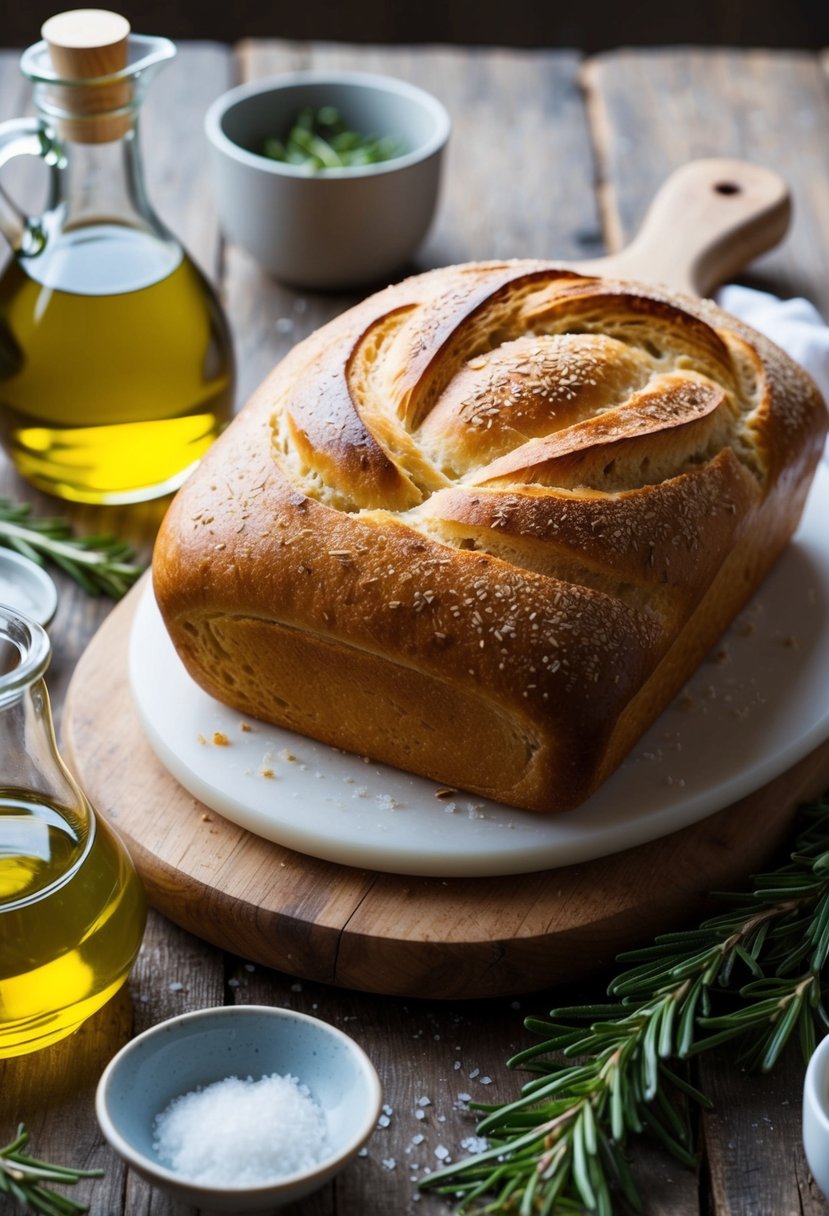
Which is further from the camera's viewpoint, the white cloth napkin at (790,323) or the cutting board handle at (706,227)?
the cutting board handle at (706,227)

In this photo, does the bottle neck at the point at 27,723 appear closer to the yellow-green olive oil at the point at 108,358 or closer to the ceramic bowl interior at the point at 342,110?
the yellow-green olive oil at the point at 108,358

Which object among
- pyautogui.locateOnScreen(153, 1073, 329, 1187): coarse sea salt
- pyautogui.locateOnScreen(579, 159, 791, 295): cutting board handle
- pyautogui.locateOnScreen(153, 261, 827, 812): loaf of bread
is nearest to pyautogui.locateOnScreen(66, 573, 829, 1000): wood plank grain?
pyautogui.locateOnScreen(153, 261, 827, 812): loaf of bread

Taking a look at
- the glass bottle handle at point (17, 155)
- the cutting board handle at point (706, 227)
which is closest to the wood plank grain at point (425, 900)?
the glass bottle handle at point (17, 155)

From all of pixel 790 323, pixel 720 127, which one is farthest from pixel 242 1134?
pixel 720 127

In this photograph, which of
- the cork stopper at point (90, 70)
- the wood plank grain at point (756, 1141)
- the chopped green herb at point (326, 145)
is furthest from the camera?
the chopped green herb at point (326, 145)

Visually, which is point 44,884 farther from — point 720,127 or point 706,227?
point 720,127

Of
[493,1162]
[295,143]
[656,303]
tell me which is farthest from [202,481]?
[295,143]

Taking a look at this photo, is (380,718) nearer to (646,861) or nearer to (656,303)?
(646,861)
